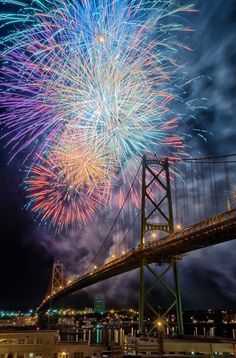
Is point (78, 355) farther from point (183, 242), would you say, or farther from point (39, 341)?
point (183, 242)

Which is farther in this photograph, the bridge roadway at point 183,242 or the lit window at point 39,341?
the bridge roadway at point 183,242

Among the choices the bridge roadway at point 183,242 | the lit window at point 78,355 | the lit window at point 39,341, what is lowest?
the lit window at point 78,355

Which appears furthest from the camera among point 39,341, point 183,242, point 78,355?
point 183,242

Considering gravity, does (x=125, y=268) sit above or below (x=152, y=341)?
above

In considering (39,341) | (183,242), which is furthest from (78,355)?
(183,242)

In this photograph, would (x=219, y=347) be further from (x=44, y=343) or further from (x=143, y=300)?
(x=143, y=300)

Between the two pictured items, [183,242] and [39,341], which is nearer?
[39,341]

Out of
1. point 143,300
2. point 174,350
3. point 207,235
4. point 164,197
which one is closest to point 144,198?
point 164,197

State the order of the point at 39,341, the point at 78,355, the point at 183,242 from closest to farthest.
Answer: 1. the point at 39,341
2. the point at 78,355
3. the point at 183,242

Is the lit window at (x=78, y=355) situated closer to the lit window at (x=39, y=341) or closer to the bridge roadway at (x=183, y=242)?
the lit window at (x=39, y=341)

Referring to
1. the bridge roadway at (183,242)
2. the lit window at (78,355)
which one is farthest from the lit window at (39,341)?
the bridge roadway at (183,242)

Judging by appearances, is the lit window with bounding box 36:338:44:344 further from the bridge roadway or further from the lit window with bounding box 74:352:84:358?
the bridge roadway
